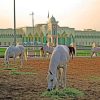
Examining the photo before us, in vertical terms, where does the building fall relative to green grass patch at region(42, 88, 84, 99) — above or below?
above

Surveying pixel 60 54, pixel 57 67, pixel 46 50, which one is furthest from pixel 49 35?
pixel 57 67

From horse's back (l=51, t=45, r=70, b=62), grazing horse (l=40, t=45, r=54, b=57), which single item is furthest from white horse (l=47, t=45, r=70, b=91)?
grazing horse (l=40, t=45, r=54, b=57)

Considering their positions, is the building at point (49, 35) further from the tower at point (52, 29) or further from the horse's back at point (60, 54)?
the horse's back at point (60, 54)

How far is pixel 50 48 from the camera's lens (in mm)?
41156

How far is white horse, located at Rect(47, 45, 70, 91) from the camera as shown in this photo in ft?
37.8

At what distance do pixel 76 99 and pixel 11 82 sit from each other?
4650mm

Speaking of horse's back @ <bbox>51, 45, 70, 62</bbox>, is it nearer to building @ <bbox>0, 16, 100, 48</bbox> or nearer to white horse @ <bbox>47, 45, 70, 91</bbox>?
white horse @ <bbox>47, 45, 70, 91</bbox>

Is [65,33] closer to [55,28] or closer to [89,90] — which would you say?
[55,28]

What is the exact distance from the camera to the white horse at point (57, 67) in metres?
11.5

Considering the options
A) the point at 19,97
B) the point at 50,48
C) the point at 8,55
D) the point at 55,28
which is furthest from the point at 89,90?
the point at 55,28

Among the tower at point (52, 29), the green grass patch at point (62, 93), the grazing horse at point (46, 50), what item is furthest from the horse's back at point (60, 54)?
the tower at point (52, 29)

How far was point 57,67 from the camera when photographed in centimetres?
1238

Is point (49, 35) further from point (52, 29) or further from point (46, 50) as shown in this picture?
point (46, 50)

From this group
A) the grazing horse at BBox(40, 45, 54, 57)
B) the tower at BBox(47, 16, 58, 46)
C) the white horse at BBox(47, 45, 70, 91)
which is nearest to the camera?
the white horse at BBox(47, 45, 70, 91)
